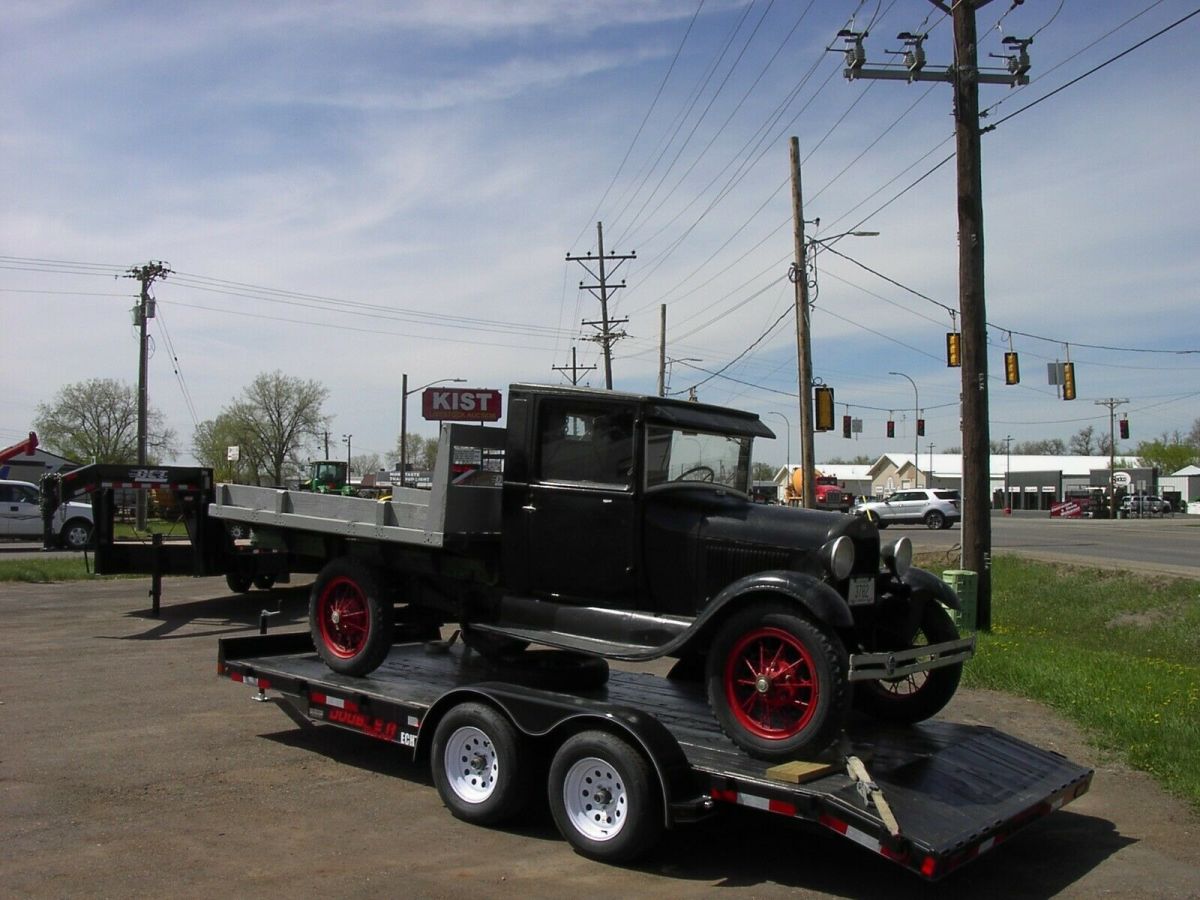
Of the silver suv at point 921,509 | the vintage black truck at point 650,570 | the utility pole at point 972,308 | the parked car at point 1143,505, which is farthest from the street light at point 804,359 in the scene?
the parked car at point 1143,505

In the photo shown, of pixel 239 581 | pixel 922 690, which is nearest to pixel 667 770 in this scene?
pixel 922 690

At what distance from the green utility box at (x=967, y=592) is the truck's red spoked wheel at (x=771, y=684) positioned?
26.4 ft

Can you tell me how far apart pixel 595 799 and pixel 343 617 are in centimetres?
295

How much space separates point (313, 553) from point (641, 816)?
12.7 ft

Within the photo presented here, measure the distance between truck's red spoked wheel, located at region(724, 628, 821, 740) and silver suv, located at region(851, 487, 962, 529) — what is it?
37896mm

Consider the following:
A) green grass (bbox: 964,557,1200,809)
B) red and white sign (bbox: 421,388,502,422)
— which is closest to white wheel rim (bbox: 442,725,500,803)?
green grass (bbox: 964,557,1200,809)

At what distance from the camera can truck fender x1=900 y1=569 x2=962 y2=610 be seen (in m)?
6.32

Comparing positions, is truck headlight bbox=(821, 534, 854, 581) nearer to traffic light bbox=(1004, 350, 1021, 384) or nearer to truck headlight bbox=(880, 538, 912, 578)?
truck headlight bbox=(880, 538, 912, 578)

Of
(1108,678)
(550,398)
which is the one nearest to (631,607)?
(550,398)

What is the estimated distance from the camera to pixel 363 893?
4.83m

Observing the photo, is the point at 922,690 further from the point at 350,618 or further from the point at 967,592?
the point at 967,592

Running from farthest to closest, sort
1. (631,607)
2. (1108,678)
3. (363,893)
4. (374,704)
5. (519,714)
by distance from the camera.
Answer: (1108,678) < (374,704) < (631,607) < (519,714) < (363,893)

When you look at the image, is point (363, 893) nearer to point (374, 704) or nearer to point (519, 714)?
point (519, 714)

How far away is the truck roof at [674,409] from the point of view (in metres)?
6.36
